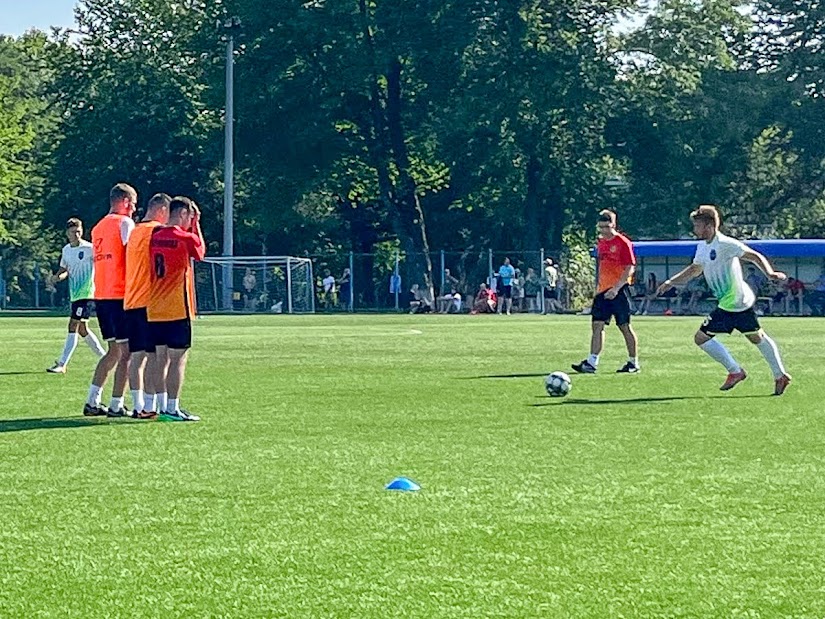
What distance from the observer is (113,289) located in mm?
14703

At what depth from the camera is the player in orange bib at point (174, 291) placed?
1408 centimetres

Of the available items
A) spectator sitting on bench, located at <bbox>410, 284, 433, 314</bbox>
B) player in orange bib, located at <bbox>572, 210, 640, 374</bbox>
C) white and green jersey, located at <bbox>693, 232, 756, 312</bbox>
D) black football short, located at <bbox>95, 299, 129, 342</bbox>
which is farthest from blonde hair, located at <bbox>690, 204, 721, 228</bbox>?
spectator sitting on bench, located at <bbox>410, 284, 433, 314</bbox>

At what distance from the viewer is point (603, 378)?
64.4ft

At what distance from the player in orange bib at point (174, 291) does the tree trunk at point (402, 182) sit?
173 ft

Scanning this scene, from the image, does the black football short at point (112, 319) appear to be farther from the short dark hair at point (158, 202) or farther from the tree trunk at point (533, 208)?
the tree trunk at point (533, 208)

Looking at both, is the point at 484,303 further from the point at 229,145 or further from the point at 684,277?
the point at 684,277

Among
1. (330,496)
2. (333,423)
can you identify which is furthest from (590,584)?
(333,423)

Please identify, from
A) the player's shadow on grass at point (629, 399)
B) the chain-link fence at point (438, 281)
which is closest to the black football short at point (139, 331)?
the player's shadow on grass at point (629, 399)

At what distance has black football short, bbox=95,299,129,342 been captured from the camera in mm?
14539

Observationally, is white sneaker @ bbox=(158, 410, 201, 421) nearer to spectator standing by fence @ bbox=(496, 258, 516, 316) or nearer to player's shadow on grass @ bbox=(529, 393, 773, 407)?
player's shadow on grass @ bbox=(529, 393, 773, 407)

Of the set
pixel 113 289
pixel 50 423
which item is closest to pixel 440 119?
pixel 113 289

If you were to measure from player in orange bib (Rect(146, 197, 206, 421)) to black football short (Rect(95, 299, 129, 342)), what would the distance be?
0.41 meters

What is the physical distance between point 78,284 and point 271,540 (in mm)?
12780

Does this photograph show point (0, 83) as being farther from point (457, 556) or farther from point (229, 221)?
point (457, 556)
